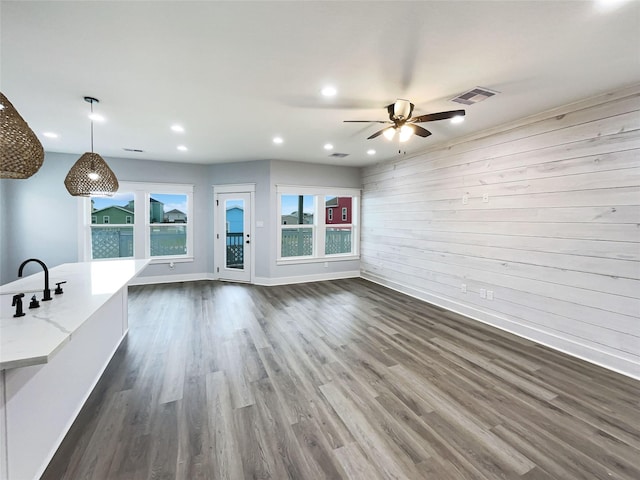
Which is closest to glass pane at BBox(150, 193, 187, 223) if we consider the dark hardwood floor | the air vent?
the dark hardwood floor

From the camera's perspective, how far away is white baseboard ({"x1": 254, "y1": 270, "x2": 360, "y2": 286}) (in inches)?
234

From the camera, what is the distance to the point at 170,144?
4660 millimetres

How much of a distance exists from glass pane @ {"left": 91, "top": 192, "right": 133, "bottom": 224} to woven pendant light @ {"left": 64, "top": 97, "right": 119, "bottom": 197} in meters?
3.62

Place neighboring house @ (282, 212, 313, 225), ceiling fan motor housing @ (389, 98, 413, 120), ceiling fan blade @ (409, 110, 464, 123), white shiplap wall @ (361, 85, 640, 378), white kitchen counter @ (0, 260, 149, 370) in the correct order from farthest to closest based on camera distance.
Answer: neighboring house @ (282, 212, 313, 225), ceiling fan motor housing @ (389, 98, 413, 120), white shiplap wall @ (361, 85, 640, 378), ceiling fan blade @ (409, 110, 464, 123), white kitchen counter @ (0, 260, 149, 370)

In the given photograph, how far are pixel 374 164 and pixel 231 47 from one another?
15.3 ft

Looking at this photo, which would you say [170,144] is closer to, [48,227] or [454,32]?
[48,227]

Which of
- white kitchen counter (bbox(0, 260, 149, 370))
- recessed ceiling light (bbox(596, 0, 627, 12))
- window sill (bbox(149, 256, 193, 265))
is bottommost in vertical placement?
window sill (bbox(149, 256, 193, 265))

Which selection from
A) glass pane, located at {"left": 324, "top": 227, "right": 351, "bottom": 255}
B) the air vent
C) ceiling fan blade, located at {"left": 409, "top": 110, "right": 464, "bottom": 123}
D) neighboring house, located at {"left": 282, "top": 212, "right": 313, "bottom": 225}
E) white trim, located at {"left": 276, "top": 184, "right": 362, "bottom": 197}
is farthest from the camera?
glass pane, located at {"left": 324, "top": 227, "right": 351, "bottom": 255}

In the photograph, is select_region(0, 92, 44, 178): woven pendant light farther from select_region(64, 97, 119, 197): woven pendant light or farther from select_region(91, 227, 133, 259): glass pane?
select_region(91, 227, 133, 259): glass pane

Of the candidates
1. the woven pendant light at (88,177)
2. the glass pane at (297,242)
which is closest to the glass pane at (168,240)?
the glass pane at (297,242)

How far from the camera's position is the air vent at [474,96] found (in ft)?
8.84

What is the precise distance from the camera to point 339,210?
28.6 ft

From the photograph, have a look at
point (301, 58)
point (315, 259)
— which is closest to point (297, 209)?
point (315, 259)

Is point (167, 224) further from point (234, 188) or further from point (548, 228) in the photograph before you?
point (548, 228)
